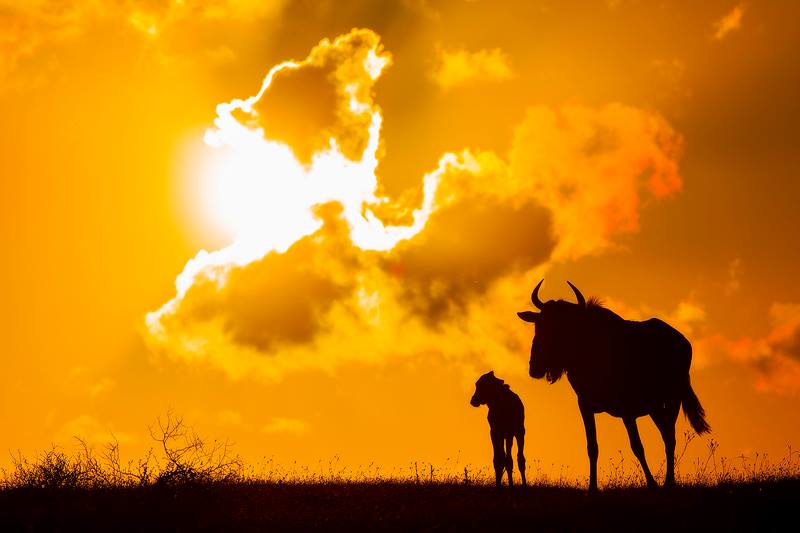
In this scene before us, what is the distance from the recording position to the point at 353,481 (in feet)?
64.3

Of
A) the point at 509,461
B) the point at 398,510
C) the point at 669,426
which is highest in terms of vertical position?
the point at 669,426

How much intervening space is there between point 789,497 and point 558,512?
4268 mm

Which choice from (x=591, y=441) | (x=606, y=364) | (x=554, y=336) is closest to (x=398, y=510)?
(x=591, y=441)

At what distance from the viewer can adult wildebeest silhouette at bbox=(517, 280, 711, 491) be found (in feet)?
55.4

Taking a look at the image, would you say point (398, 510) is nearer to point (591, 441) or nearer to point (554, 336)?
point (591, 441)

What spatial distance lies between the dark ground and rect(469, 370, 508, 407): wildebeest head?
127 inches

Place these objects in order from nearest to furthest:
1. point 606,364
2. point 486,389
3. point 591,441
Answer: point 591,441 → point 606,364 → point 486,389

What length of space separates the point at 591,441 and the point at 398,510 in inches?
165

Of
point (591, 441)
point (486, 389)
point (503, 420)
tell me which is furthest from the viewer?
point (486, 389)

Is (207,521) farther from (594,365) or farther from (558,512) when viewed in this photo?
(594,365)

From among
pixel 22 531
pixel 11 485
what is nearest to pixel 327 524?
pixel 22 531

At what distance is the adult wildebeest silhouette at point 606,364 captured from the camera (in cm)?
1688

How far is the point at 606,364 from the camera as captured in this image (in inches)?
669

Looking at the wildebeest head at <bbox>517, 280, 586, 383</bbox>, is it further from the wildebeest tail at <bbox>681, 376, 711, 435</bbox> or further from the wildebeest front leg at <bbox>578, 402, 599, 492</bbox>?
the wildebeest tail at <bbox>681, 376, 711, 435</bbox>
